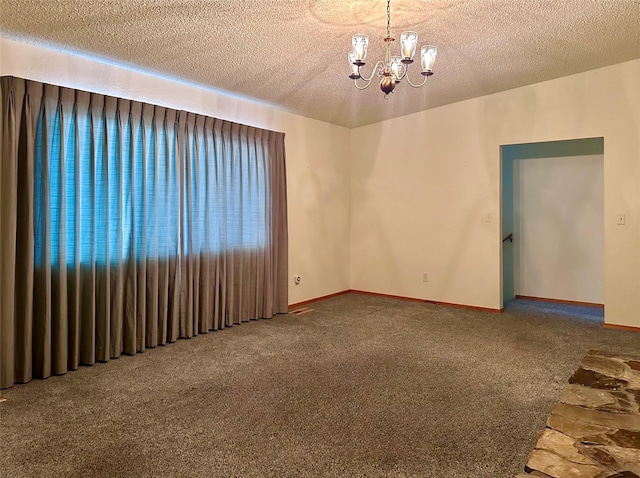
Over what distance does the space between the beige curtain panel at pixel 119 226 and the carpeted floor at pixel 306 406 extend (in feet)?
1.06

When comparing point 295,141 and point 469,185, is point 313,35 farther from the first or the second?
point 469,185

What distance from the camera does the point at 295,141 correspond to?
5.34m

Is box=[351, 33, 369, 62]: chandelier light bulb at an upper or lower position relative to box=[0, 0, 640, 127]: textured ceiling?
lower

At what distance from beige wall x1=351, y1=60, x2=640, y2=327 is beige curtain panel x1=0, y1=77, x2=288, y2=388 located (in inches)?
72.8

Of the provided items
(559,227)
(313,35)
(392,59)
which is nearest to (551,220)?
(559,227)

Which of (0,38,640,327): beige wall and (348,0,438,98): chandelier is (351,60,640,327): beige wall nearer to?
(0,38,640,327): beige wall

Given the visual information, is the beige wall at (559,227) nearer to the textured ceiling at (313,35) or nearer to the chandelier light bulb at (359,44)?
the textured ceiling at (313,35)

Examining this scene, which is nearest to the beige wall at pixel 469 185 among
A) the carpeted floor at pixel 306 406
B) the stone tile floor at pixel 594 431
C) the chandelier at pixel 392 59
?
the carpeted floor at pixel 306 406

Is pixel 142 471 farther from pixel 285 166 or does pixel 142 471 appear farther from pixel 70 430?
pixel 285 166

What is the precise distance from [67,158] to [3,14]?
958mm

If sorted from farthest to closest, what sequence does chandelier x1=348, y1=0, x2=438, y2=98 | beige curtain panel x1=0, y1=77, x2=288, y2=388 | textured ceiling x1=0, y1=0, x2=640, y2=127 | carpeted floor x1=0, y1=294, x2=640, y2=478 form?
beige curtain panel x1=0, y1=77, x2=288, y2=388, textured ceiling x1=0, y1=0, x2=640, y2=127, chandelier x1=348, y1=0, x2=438, y2=98, carpeted floor x1=0, y1=294, x2=640, y2=478

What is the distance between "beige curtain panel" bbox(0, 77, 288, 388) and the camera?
9.44 feet

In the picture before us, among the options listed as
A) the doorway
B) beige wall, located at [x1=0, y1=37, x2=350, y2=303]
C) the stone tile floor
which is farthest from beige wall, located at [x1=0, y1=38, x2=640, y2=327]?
the stone tile floor

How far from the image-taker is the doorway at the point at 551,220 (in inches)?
213
